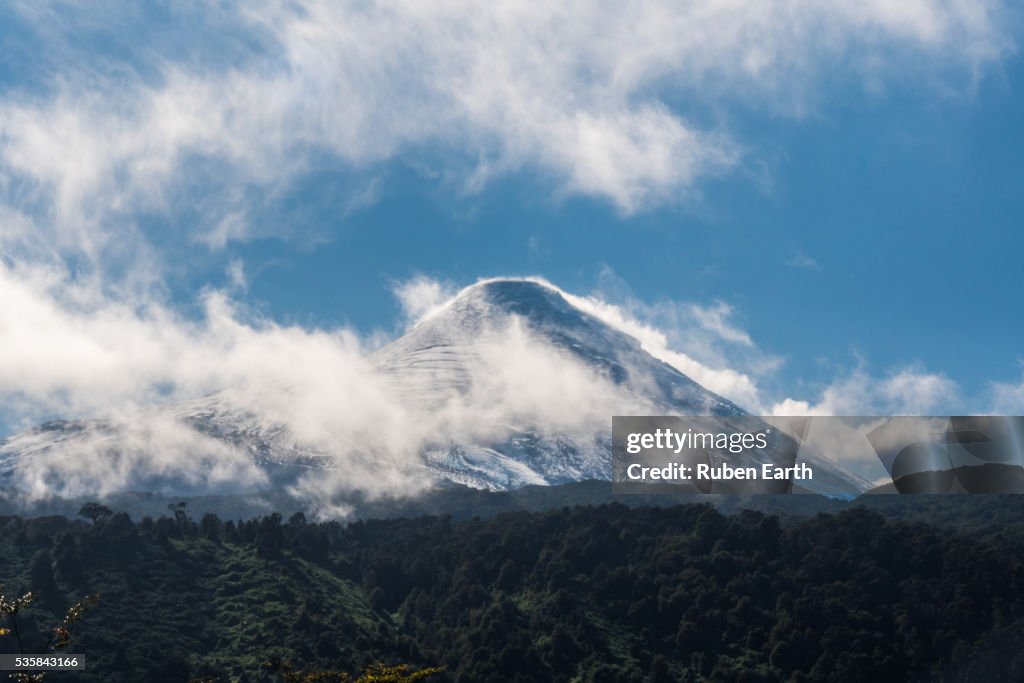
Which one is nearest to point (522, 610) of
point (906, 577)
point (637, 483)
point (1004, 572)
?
point (906, 577)

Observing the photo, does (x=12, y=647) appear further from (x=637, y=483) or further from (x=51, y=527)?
(x=637, y=483)

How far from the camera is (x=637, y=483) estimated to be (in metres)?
190

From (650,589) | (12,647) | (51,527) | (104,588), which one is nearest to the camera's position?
(12,647)

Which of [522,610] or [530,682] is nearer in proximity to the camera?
[530,682]

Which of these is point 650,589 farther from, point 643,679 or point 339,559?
point 339,559

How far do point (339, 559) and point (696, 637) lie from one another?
170 feet

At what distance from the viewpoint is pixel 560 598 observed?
114062mm

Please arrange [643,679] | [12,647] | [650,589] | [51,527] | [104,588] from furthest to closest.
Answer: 1. [51,527]
2. [650,589]
3. [104,588]
4. [643,679]
5. [12,647]

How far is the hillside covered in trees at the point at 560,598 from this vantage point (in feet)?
329

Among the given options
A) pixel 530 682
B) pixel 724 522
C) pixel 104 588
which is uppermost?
pixel 724 522

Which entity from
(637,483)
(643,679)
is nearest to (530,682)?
(643,679)

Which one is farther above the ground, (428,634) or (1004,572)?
(1004,572)

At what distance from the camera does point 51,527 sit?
126812mm

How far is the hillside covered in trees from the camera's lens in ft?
329
